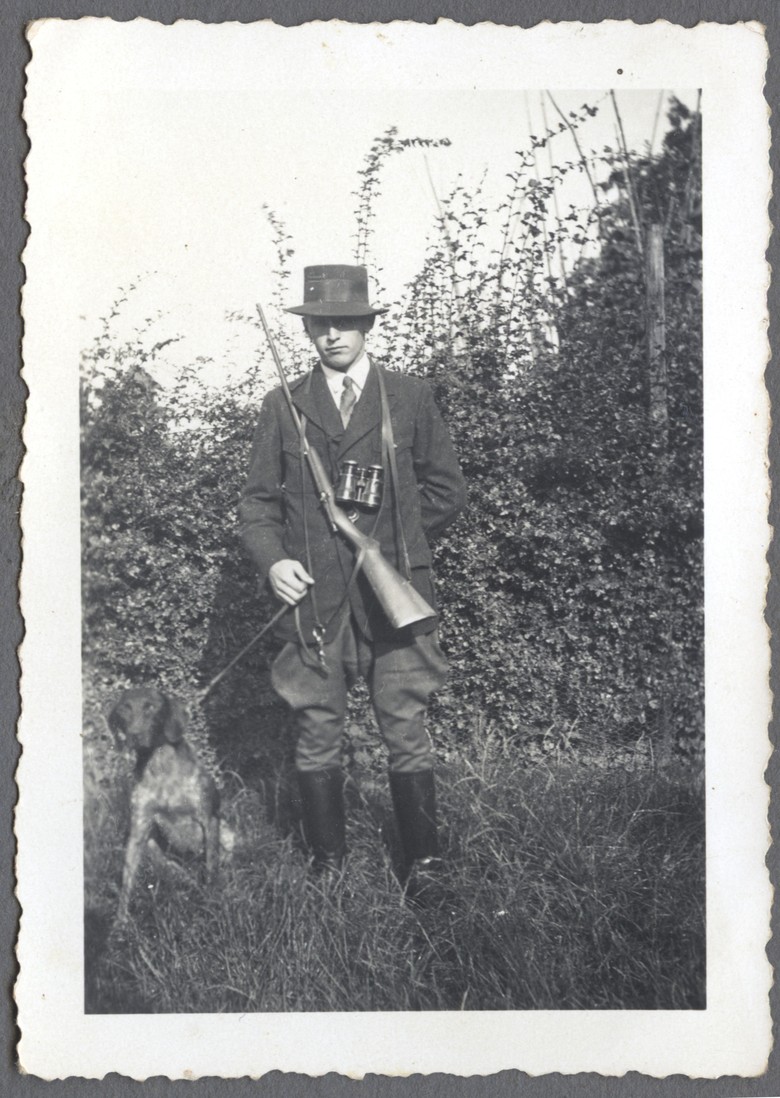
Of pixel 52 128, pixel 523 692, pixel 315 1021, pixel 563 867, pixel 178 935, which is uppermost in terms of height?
pixel 52 128

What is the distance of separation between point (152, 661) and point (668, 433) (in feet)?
6.36

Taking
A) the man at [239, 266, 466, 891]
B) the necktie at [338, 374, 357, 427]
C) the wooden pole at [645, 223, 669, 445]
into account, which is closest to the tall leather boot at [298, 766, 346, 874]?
the man at [239, 266, 466, 891]

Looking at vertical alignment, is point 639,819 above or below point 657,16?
below

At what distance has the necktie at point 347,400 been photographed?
3658mm

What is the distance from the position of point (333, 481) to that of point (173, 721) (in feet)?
3.19

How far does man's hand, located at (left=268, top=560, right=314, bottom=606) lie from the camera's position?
11.8ft

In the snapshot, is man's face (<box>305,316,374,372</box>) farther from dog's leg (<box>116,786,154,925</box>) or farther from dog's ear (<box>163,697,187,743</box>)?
dog's leg (<box>116,786,154,925</box>)

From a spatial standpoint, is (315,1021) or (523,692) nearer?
(315,1021)

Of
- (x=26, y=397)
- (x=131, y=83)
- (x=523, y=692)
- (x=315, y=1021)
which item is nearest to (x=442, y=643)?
(x=523, y=692)

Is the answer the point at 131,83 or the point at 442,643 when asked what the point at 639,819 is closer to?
the point at 442,643

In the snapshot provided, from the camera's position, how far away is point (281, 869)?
367cm

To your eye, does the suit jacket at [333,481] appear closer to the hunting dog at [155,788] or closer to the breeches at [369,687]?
the breeches at [369,687]

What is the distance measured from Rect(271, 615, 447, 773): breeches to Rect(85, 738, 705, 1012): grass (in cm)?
19

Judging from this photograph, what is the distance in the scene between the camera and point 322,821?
12.1 ft
